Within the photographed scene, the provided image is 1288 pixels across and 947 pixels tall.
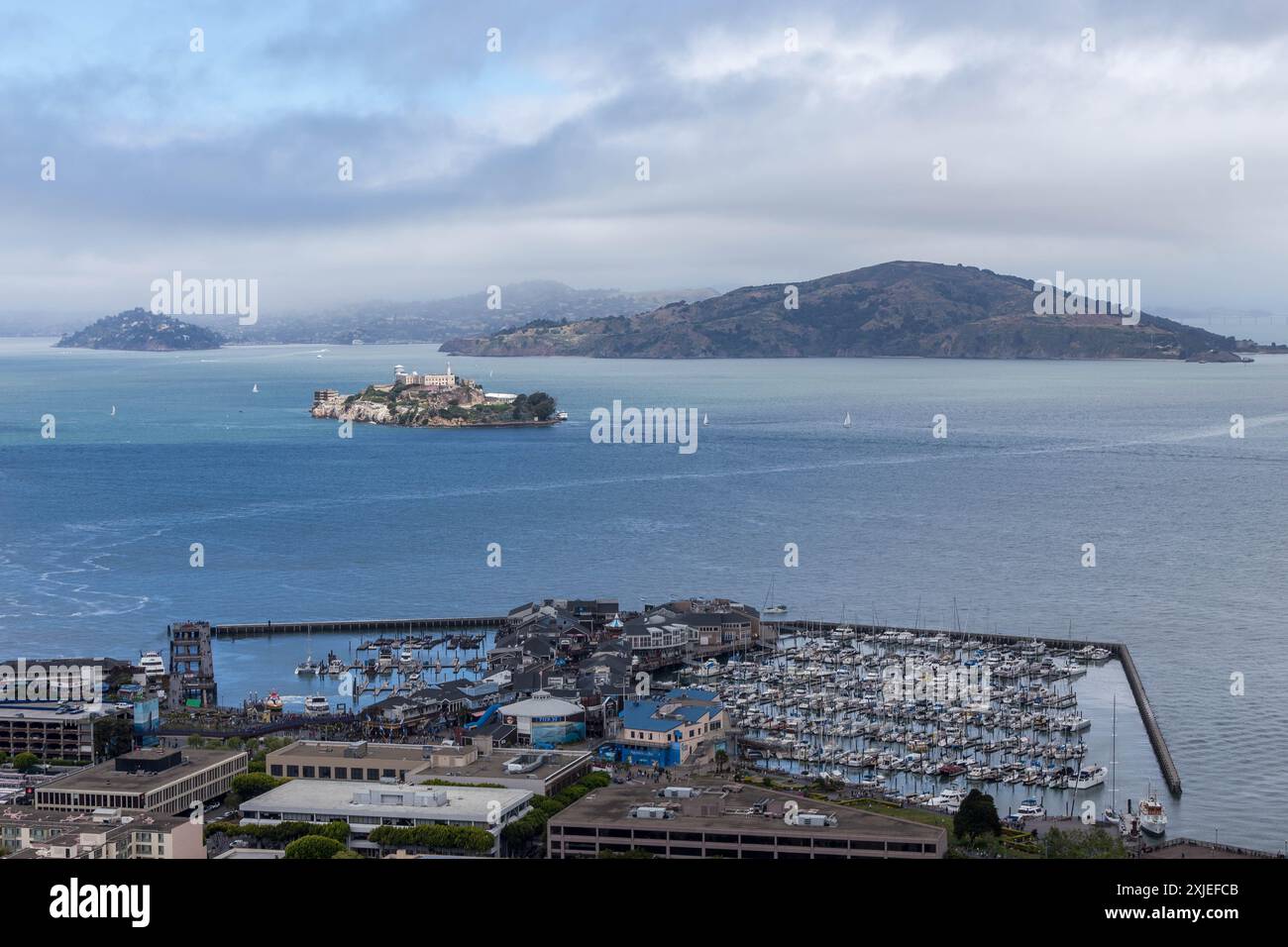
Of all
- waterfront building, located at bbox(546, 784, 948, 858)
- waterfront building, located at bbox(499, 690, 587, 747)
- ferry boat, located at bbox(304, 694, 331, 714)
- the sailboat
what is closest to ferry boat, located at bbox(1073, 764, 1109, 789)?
waterfront building, located at bbox(546, 784, 948, 858)

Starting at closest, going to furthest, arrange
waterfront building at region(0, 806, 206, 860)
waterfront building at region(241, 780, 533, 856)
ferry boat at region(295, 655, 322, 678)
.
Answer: waterfront building at region(0, 806, 206, 860), waterfront building at region(241, 780, 533, 856), ferry boat at region(295, 655, 322, 678)

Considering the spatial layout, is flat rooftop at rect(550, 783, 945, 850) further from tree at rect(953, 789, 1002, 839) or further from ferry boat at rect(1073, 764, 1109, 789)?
ferry boat at rect(1073, 764, 1109, 789)

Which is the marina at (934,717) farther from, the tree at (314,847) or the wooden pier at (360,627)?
the tree at (314,847)

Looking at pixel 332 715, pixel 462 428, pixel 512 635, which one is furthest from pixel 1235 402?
pixel 332 715

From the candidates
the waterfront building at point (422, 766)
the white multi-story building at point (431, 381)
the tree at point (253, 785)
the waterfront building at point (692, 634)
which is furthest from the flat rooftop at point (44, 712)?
the white multi-story building at point (431, 381)
